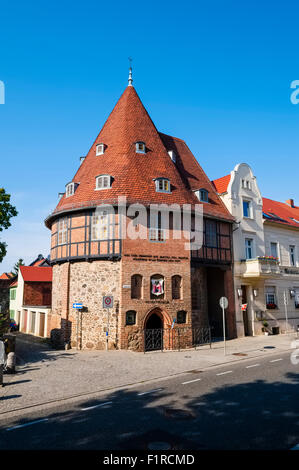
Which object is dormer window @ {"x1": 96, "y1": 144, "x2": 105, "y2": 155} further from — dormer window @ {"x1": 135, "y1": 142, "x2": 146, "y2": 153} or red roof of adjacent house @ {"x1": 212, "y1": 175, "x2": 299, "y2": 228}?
red roof of adjacent house @ {"x1": 212, "y1": 175, "x2": 299, "y2": 228}

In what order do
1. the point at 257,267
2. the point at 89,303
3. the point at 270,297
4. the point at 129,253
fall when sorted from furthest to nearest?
1. the point at 270,297
2. the point at 257,267
3. the point at 89,303
4. the point at 129,253

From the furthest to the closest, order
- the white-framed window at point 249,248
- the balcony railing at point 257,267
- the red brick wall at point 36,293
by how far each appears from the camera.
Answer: the red brick wall at point 36,293, the white-framed window at point 249,248, the balcony railing at point 257,267

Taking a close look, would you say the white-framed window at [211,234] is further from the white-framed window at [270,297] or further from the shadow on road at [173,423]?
the shadow on road at [173,423]

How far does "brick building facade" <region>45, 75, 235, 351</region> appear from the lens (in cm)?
1969

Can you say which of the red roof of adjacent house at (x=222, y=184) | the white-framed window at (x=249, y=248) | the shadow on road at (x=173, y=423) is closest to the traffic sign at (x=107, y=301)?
the shadow on road at (x=173, y=423)

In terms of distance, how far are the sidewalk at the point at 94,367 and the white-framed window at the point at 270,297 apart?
19.1 ft

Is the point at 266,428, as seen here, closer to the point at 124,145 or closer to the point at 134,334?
the point at 134,334

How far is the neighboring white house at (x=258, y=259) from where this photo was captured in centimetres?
2528

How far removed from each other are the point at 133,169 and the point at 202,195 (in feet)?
18.7

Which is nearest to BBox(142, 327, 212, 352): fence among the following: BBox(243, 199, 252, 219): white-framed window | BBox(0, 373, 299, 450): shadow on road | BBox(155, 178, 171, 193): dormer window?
BBox(155, 178, 171, 193): dormer window

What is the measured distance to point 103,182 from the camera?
21594 millimetres

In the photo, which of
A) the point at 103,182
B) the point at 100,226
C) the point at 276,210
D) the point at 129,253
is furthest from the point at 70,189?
the point at 276,210

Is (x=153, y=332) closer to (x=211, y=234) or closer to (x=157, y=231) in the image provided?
(x=157, y=231)
